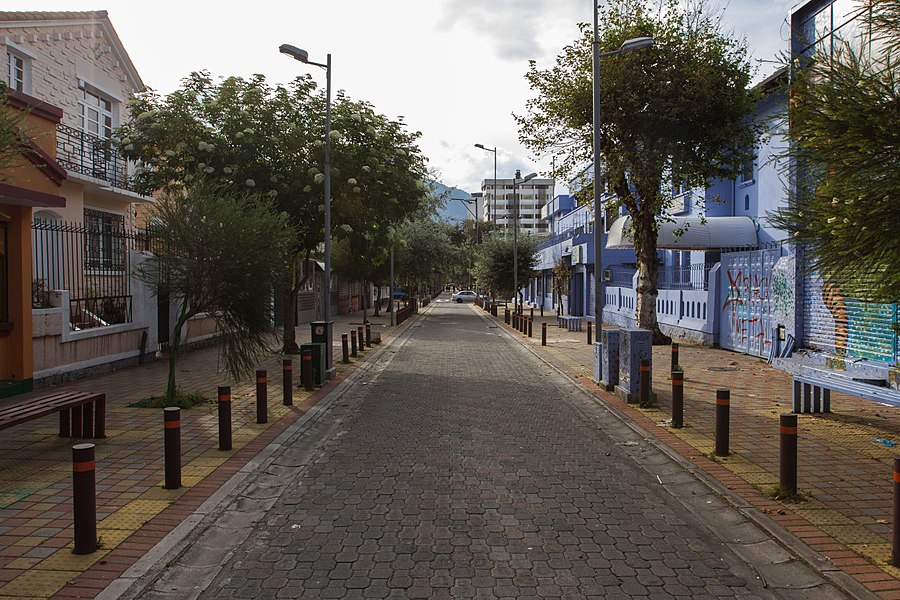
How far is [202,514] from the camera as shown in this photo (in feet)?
18.9

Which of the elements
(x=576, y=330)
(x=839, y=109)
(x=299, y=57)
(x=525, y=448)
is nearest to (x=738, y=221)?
(x=576, y=330)

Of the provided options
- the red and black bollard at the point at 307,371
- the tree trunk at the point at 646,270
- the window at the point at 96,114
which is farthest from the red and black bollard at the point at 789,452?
the window at the point at 96,114

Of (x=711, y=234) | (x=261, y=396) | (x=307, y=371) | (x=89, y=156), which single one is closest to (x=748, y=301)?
(x=711, y=234)

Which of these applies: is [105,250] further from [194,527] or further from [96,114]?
[194,527]

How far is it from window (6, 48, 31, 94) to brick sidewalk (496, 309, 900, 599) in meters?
15.5

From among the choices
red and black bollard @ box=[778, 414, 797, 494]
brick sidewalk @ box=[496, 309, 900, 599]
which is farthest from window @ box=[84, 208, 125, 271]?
red and black bollard @ box=[778, 414, 797, 494]

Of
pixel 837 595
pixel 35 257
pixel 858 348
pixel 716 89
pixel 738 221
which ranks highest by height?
pixel 716 89

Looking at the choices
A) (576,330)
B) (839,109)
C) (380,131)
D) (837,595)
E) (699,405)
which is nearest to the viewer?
(837,595)

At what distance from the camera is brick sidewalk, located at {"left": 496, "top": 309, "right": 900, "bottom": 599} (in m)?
5.09

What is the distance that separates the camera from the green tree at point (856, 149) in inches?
197

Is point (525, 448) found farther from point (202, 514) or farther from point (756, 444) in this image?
point (202, 514)

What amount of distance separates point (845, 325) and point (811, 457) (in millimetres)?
7053

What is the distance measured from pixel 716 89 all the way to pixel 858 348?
829cm

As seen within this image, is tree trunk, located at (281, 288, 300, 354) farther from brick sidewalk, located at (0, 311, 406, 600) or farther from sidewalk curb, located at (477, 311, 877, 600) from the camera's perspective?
sidewalk curb, located at (477, 311, 877, 600)
